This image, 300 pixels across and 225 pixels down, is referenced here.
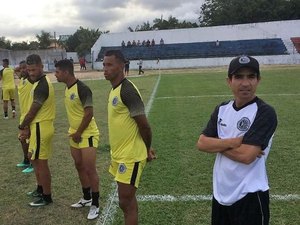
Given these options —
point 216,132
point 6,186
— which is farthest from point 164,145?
point 216,132

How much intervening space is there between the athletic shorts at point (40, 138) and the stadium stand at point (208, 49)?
45.8 metres

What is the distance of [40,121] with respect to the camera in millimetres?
5102

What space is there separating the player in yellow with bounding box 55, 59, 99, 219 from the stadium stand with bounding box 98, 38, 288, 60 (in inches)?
1804

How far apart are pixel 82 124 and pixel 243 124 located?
8.67 feet

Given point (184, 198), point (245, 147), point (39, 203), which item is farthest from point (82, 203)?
point (245, 147)

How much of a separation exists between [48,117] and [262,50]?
47.2m

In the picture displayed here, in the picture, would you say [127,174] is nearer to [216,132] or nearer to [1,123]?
[216,132]

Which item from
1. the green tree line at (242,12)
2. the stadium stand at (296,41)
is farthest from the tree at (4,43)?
the stadium stand at (296,41)


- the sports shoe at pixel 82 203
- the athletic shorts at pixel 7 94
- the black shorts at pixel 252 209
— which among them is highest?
the black shorts at pixel 252 209

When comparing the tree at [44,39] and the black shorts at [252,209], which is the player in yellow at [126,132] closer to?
the black shorts at [252,209]

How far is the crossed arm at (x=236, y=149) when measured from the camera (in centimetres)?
265

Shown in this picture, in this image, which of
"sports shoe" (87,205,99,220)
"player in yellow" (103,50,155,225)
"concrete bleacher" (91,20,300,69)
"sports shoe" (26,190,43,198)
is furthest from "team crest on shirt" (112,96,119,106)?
"concrete bleacher" (91,20,300,69)

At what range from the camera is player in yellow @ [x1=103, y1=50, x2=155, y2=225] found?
373 cm

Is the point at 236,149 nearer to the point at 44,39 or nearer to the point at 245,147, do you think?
the point at 245,147
